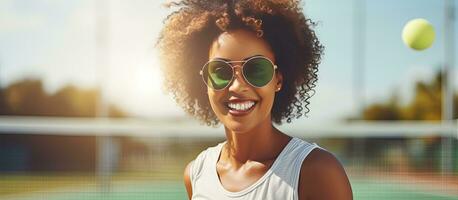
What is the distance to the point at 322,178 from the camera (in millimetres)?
1774

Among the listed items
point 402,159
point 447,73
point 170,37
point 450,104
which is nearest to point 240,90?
point 170,37

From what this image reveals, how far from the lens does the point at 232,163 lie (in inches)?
79.4

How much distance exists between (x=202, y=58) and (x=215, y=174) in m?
0.35

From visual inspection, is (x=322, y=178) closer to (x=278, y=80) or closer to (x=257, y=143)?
(x=257, y=143)

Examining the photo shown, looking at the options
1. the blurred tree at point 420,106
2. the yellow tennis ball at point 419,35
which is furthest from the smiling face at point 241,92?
the blurred tree at point 420,106

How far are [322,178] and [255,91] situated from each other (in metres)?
0.32

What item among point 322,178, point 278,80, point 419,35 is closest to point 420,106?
point 419,35

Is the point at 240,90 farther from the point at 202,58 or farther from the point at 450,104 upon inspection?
the point at 450,104

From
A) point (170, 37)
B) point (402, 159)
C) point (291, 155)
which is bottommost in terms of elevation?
point (402, 159)

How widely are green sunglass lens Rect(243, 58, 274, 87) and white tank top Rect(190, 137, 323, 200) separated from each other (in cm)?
18

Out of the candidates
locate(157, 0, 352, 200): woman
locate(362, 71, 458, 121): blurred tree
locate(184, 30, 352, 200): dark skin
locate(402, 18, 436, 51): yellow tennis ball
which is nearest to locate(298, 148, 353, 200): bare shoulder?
locate(157, 0, 352, 200): woman

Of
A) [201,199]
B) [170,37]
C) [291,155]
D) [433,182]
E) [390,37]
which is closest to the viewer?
[291,155]

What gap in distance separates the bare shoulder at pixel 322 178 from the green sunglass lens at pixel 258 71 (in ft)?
0.85

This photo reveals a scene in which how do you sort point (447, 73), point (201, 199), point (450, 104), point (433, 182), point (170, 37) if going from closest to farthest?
1. point (201, 199)
2. point (170, 37)
3. point (433, 182)
4. point (450, 104)
5. point (447, 73)
